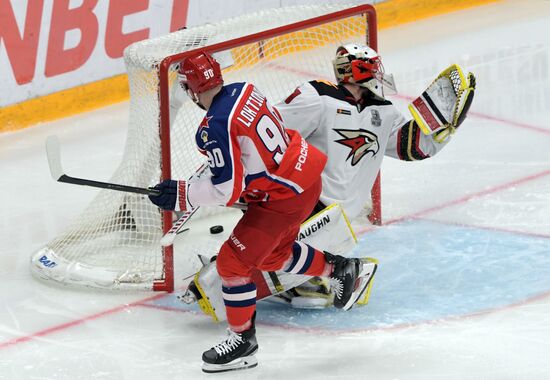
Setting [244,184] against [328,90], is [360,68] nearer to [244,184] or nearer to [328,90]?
[328,90]

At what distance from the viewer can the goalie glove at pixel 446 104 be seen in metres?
4.62

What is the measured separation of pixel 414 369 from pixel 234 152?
34.2 inches

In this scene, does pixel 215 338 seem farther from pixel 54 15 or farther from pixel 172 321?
pixel 54 15

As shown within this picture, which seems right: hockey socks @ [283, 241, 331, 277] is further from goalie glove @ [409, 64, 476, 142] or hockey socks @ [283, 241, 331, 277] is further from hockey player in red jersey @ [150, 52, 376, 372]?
goalie glove @ [409, 64, 476, 142]

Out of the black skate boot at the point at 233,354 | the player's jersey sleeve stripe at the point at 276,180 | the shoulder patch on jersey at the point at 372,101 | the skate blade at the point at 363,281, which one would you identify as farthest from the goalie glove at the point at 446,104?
the black skate boot at the point at 233,354

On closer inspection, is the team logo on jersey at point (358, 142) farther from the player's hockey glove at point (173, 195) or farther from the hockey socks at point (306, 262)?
the player's hockey glove at point (173, 195)

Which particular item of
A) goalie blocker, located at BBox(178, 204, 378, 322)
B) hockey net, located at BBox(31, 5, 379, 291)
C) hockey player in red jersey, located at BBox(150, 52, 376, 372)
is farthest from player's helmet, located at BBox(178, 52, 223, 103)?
goalie blocker, located at BBox(178, 204, 378, 322)

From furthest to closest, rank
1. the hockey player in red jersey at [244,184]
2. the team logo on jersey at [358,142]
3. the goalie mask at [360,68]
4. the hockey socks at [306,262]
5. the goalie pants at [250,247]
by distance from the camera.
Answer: the team logo on jersey at [358,142]
the goalie mask at [360,68]
the hockey socks at [306,262]
the goalie pants at [250,247]
the hockey player in red jersey at [244,184]

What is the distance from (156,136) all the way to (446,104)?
1.06 meters

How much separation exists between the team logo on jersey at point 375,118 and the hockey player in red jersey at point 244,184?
627 mm

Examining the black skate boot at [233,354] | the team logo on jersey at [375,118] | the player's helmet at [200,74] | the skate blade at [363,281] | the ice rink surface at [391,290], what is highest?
the player's helmet at [200,74]

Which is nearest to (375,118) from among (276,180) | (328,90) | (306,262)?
(328,90)

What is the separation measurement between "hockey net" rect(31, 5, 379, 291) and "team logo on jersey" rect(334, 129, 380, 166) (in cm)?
51

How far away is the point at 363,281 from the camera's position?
4.39 meters
